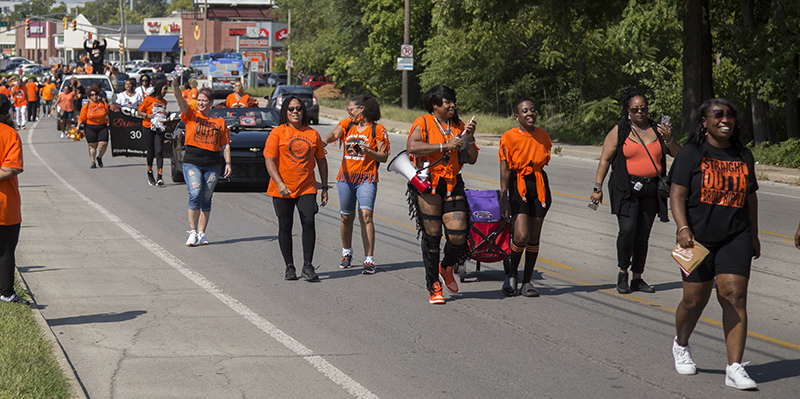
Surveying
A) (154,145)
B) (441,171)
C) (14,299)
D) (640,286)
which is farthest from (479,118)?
(14,299)

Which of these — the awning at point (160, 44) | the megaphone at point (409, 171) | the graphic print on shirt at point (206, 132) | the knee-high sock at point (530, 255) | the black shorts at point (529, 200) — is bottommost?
the knee-high sock at point (530, 255)

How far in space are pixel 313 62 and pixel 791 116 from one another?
4329cm

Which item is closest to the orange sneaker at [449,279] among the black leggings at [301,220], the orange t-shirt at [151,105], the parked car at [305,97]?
the black leggings at [301,220]

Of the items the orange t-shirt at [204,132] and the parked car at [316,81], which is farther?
the parked car at [316,81]

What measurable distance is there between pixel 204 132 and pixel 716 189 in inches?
268

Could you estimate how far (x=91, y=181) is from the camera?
17.3 meters

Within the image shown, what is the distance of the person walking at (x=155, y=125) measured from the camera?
1634 centimetres

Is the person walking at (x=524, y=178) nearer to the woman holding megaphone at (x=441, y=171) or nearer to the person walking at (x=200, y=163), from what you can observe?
the woman holding megaphone at (x=441, y=171)

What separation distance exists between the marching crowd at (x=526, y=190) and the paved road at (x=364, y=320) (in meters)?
0.34

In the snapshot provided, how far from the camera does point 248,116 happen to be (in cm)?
1702

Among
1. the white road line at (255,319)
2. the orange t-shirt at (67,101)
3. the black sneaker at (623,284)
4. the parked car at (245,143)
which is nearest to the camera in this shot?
the white road line at (255,319)

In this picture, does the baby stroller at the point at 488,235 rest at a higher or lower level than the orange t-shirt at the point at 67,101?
lower

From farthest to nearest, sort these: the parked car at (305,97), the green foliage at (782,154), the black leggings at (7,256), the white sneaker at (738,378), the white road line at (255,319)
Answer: the parked car at (305,97) < the green foliage at (782,154) < the black leggings at (7,256) < the white road line at (255,319) < the white sneaker at (738,378)

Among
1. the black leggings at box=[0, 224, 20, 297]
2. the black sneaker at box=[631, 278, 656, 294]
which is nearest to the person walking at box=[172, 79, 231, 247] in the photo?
the black leggings at box=[0, 224, 20, 297]
